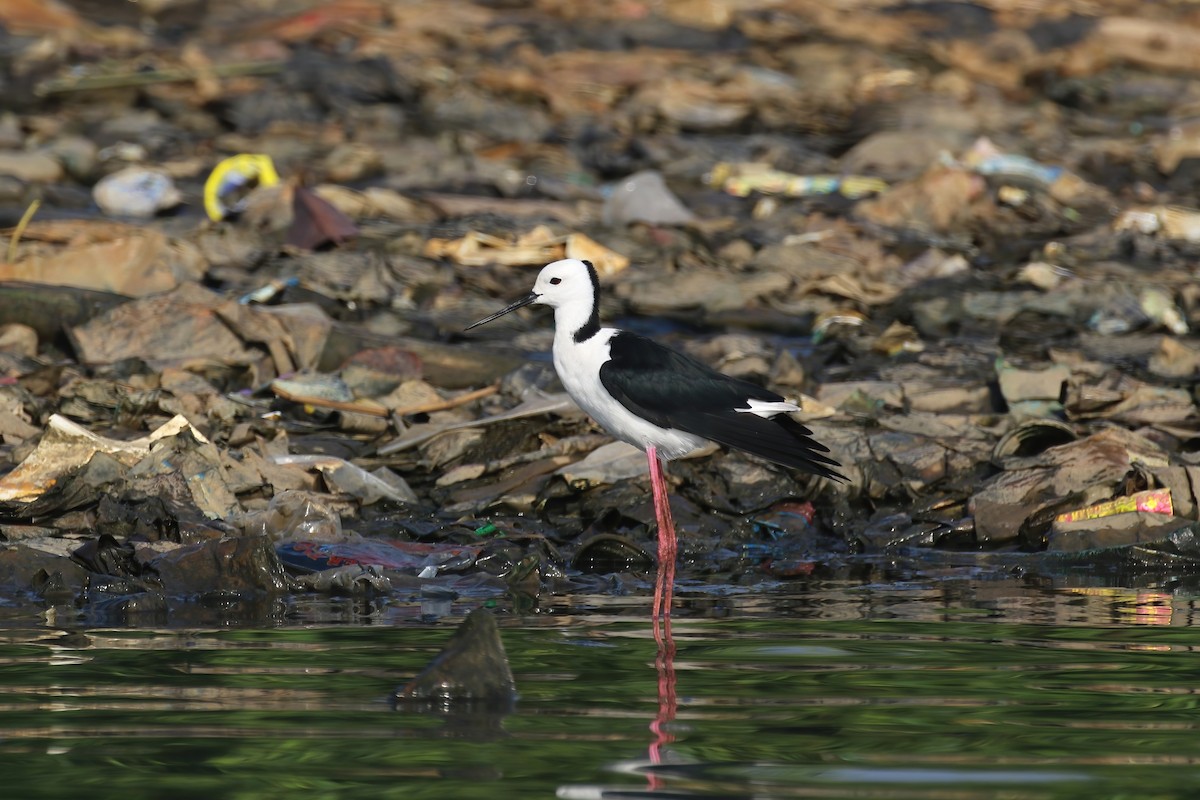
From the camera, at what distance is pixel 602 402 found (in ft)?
25.0

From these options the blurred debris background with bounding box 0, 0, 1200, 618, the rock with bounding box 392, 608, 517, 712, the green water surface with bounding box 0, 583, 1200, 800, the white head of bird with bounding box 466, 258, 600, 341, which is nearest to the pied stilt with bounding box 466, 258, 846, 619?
the white head of bird with bounding box 466, 258, 600, 341

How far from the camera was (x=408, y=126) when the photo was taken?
1725 centimetres

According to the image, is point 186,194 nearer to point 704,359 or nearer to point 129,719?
point 704,359

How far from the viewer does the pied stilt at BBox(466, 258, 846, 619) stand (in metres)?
7.25

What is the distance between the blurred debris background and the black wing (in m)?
0.64

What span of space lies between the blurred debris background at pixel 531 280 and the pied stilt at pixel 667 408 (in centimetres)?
48

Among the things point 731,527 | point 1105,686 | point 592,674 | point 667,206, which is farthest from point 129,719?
point 667,206

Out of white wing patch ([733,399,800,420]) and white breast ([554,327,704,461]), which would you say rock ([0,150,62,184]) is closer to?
white breast ([554,327,704,461])

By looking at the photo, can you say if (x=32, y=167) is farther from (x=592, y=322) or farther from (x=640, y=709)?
(x=640, y=709)

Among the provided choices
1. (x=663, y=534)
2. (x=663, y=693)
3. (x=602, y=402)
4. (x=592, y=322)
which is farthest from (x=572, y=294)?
(x=663, y=693)

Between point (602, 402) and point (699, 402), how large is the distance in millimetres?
456

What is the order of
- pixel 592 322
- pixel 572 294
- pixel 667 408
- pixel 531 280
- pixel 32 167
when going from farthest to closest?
1. pixel 32 167
2. pixel 531 280
3. pixel 572 294
4. pixel 592 322
5. pixel 667 408

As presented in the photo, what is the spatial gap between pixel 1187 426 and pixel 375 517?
4435mm

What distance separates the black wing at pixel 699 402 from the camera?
7207mm
